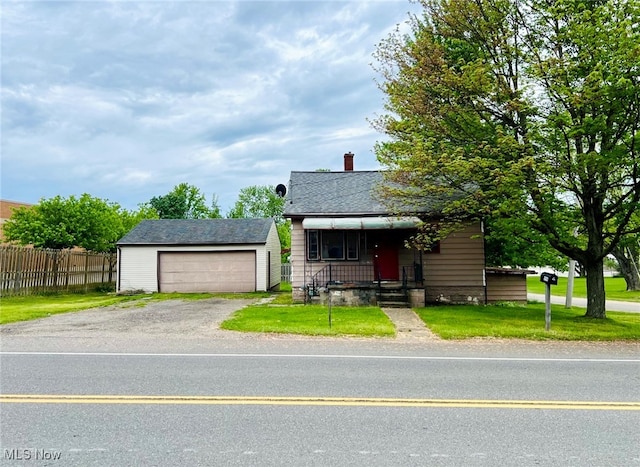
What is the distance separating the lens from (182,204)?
5234 cm

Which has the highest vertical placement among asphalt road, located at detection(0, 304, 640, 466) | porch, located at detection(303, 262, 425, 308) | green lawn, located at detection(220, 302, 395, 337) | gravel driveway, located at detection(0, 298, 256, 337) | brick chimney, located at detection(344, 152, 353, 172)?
brick chimney, located at detection(344, 152, 353, 172)

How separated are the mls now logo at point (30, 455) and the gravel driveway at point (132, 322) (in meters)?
6.34

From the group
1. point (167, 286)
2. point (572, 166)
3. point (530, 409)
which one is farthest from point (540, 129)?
point (167, 286)

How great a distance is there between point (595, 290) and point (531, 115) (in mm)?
5285

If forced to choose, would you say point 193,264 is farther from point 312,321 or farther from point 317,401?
point 317,401

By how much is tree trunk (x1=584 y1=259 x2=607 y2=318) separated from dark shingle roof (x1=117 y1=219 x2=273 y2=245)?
1442 centimetres

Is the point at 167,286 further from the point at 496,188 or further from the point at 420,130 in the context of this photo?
the point at 496,188

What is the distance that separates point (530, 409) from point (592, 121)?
867 centimetres

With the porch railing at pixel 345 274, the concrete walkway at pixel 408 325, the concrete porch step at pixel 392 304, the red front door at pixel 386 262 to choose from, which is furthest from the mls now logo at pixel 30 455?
the red front door at pixel 386 262

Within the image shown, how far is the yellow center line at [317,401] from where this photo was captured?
5051mm

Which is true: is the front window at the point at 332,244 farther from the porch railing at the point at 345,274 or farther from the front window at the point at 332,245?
the porch railing at the point at 345,274

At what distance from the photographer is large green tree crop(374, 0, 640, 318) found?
11.1 metres

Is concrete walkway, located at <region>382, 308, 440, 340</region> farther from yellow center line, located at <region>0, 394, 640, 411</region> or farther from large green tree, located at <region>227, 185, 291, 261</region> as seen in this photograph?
large green tree, located at <region>227, 185, 291, 261</region>

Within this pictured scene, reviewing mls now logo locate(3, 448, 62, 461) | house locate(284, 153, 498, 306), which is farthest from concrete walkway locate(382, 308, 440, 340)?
mls now logo locate(3, 448, 62, 461)
